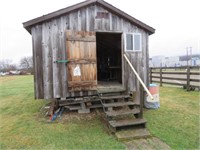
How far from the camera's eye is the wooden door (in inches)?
194

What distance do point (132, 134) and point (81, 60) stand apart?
→ 2.67 metres

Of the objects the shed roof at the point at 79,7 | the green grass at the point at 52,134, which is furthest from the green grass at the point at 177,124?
the shed roof at the point at 79,7

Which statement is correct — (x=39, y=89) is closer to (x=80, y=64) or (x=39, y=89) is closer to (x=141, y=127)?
(x=80, y=64)

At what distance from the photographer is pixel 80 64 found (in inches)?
198

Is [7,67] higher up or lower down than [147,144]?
higher up

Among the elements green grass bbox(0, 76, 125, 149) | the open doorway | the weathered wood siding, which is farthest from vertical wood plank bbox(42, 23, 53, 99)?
the open doorway

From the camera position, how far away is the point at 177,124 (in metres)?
4.36

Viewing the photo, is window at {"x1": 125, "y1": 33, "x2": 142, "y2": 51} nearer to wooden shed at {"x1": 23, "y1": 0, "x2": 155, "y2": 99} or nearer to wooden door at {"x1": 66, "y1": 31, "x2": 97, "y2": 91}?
wooden shed at {"x1": 23, "y1": 0, "x2": 155, "y2": 99}

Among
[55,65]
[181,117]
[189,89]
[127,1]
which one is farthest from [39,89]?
[127,1]

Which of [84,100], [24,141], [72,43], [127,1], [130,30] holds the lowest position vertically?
[24,141]

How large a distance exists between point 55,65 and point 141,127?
3.06 metres

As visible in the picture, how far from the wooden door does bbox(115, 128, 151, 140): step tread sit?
1.91 metres

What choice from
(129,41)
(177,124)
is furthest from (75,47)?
(177,124)

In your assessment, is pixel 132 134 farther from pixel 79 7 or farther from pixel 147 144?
pixel 79 7
